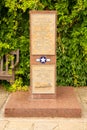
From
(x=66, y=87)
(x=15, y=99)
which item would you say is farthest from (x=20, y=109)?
(x=66, y=87)

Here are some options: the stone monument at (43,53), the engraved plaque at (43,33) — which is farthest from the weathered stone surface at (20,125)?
the engraved plaque at (43,33)

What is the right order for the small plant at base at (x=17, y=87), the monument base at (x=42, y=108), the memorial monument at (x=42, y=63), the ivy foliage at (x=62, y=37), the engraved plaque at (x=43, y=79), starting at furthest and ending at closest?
the ivy foliage at (x=62, y=37)
the small plant at base at (x=17, y=87)
the engraved plaque at (x=43, y=79)
the memorial monument at (x=42, y=63)
the monument base at (x=42, y=108)

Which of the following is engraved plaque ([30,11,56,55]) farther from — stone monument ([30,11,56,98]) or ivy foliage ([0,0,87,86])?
ivy foliage ([0,0,87,86])

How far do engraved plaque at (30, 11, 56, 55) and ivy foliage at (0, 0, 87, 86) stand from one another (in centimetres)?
126

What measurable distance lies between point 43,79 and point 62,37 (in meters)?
1.71

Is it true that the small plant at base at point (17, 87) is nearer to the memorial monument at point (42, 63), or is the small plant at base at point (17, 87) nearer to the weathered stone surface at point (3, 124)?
the memorial monument at point (42, 63)

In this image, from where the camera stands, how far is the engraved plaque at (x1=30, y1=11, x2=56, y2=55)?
574 centimetres

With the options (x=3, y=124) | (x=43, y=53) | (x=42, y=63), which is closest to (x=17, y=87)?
(x=42, y=63)

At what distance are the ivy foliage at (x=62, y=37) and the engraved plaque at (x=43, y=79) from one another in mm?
1276

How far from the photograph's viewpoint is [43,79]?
19.3 feet

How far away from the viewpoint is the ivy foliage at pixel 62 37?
703 centimetres

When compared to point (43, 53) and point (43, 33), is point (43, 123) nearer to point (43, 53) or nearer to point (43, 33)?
point (43, 53)

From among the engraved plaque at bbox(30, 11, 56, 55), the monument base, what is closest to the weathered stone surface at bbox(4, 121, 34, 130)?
the monument base

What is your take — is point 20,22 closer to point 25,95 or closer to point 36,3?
point 36,3
